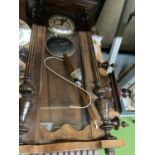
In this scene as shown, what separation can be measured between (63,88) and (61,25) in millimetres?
295

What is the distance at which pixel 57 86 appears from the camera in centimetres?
85

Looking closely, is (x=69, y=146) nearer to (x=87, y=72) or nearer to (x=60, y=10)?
(x=87, y=72)

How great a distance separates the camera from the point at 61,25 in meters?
0.97

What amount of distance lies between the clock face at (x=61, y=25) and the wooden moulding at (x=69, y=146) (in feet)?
1.54

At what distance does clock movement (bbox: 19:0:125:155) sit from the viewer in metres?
0.75

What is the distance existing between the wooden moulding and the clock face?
469mm

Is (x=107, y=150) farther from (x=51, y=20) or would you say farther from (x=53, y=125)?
(x=51, y=20)

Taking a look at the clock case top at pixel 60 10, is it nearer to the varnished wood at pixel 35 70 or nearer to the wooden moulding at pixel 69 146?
the varnished wood at pixel 35 70

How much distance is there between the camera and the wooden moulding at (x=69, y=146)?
2.27ft

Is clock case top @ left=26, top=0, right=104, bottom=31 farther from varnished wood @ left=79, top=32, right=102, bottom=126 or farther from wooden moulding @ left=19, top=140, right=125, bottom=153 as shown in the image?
wooden moulding @ left=19, top=140, right=125, bottom=153

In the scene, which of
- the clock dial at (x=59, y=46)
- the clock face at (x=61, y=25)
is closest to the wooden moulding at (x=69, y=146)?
the clock dial at (x=59, y=46)

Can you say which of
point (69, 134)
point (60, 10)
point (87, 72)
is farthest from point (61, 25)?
point (69, 134)

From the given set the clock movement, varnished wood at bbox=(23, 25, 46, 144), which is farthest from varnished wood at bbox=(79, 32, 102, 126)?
varnished wood at bbox=(23, 25, 46, 144)
